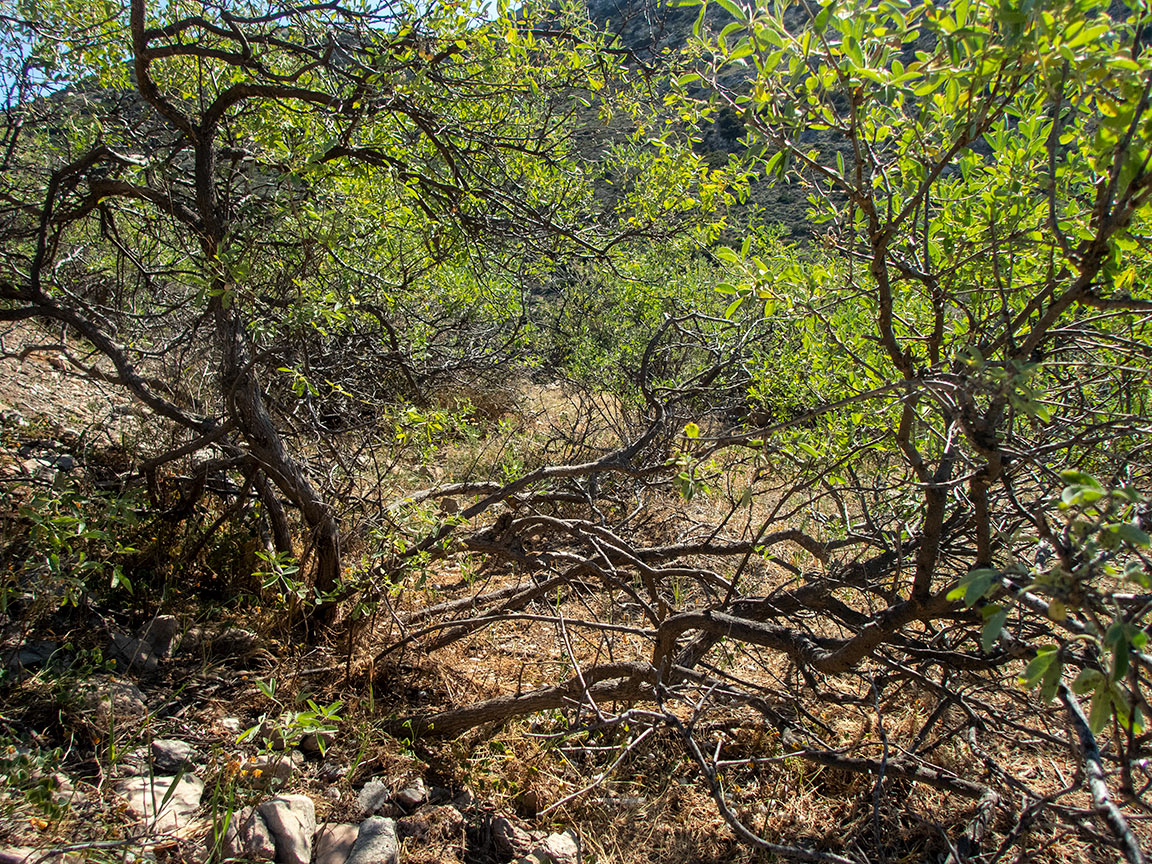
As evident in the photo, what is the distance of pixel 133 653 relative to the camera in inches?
104

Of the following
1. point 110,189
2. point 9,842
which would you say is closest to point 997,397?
point 9,842

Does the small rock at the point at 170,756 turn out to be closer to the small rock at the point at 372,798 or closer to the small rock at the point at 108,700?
the small rock at the point at 108,700

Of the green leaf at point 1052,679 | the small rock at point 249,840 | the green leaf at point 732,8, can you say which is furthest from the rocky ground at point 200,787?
the green leaf at point 732,8

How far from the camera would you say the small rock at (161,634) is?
271 cm

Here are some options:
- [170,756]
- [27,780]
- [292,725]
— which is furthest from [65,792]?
[292,725]

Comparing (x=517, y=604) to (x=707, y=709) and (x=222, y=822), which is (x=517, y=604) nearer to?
(x=707, y=709)

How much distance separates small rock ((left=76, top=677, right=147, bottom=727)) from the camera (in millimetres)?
2275

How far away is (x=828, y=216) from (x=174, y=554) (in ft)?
10.5

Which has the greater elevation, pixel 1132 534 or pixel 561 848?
pixel 1132 534

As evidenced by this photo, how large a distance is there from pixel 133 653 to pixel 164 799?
92 cm

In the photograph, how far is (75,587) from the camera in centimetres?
229

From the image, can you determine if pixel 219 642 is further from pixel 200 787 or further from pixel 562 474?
pixel 562 474

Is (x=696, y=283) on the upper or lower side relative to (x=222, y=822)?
upper

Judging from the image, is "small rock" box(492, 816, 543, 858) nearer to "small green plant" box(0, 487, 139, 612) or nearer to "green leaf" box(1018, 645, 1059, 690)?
"small green plant" box(0, 487, 139, 612)
